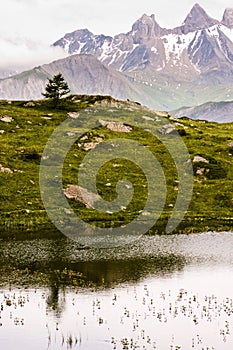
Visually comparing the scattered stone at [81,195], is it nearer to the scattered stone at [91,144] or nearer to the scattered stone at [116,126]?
the scattered stone at [91,144]

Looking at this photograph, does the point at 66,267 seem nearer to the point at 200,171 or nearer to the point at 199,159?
the point at 200,171

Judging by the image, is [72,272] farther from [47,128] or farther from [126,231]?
[47,128]

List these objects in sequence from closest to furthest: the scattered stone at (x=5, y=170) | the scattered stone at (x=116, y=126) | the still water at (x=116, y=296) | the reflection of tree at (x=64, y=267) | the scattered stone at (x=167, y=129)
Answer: the still water at (x=116, y=296)
the reflection of tree at (x=64, y=267)
the scattered stone at (x=5, y=170)
the scattered stone at (x=116, y=126)
the scattered stone at (x=167, y=129)

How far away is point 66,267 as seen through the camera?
2312 inches

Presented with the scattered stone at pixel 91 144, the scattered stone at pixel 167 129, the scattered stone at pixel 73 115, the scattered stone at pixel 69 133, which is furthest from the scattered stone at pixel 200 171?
the scattered stone at pixel 73 115

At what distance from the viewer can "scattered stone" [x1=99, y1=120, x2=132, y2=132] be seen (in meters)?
134

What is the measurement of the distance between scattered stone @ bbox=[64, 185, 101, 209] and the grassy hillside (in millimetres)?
1346

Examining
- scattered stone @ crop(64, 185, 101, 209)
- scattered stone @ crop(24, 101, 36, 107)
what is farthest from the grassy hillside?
scattered stone @ crop(64, 185, 101, 209)

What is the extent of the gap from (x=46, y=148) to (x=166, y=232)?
44.8 m

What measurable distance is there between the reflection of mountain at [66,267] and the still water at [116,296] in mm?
107

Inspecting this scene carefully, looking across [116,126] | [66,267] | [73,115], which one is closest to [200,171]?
[116,126]

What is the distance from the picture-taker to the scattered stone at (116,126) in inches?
5281

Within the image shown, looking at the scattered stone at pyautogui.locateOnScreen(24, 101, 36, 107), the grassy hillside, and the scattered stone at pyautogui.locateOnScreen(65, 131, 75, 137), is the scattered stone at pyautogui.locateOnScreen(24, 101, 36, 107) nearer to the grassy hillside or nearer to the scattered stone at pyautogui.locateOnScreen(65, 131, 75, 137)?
the grassy hillside

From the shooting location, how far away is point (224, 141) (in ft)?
434
